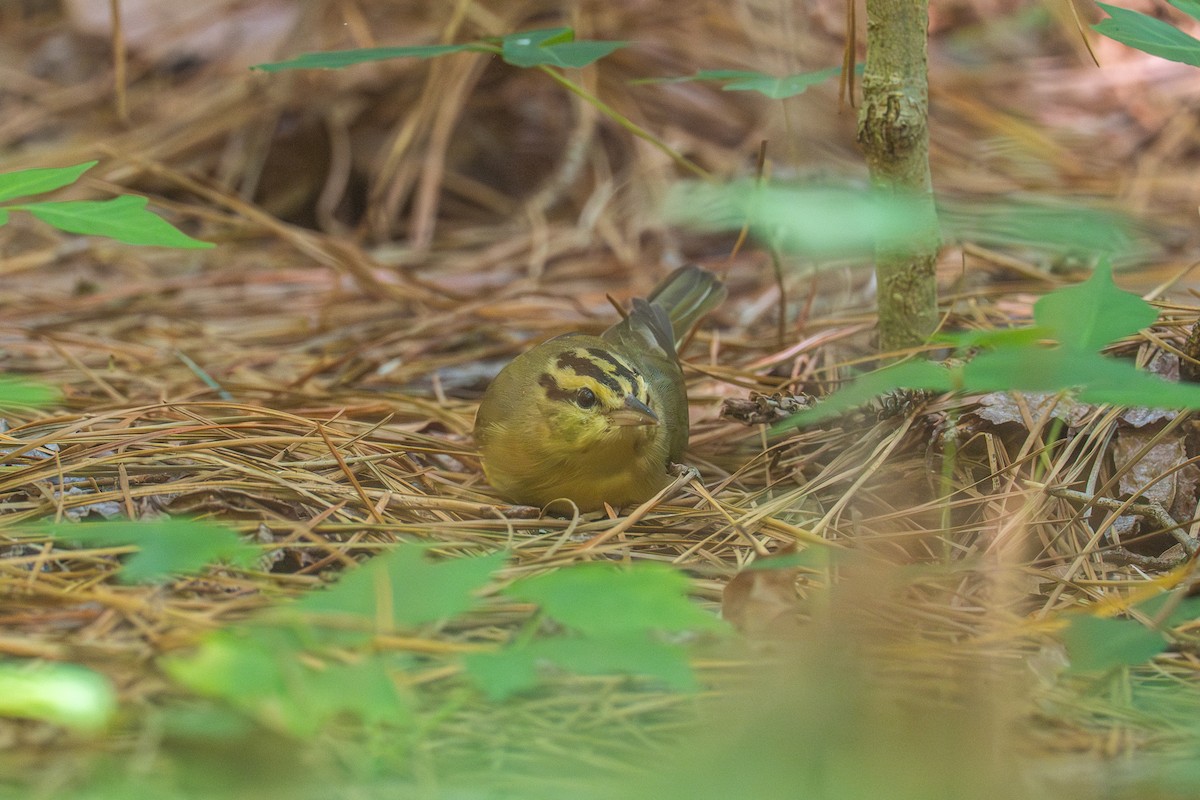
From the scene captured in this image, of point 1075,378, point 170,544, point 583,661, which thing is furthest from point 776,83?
point 170,544

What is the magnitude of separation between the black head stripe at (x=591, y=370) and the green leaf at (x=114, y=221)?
52.5 inches

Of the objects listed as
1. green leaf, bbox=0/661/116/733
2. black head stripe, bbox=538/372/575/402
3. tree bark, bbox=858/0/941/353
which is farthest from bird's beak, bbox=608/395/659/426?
green leaf, bbox=0/661/116/733

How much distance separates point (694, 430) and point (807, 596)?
1.88m

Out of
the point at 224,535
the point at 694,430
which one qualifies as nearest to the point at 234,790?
the point at 224,535

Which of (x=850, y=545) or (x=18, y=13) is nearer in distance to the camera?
(x=850, y=545)

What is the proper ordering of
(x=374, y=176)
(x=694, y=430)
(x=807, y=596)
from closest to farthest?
(x=807, y=596), (x=694, y=430), (x=374, y=176)

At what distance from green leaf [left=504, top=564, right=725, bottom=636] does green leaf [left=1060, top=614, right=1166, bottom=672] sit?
84cm

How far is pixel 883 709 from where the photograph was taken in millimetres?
2070

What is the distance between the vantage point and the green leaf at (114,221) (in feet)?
9.44

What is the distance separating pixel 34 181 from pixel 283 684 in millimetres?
1692

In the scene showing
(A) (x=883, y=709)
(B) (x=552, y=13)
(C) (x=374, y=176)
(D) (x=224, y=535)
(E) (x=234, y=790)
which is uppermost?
(B) (x=552, y=13)

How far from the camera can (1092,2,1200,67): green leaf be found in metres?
2.90

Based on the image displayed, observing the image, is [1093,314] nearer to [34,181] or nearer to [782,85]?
[782,85]

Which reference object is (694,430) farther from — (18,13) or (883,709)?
(18,13)
